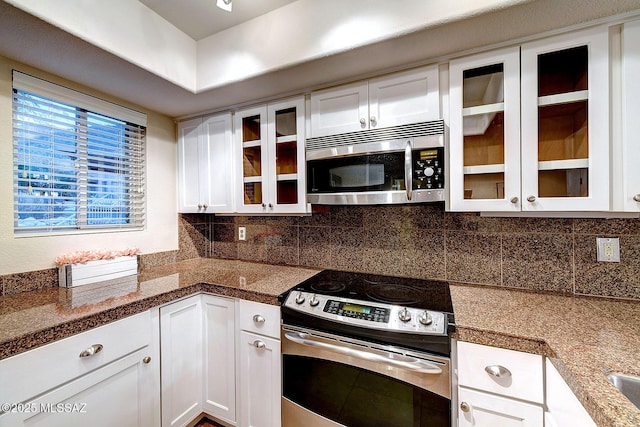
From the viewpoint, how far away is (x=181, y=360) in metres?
1.55

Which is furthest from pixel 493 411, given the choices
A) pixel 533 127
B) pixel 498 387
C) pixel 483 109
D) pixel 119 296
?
pixel 119 296

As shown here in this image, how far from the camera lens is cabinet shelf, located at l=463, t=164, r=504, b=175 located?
4.21 feet

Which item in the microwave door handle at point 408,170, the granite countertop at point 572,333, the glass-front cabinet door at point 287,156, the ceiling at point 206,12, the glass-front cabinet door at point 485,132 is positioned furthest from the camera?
the glass-front cabinet door at point 287,156

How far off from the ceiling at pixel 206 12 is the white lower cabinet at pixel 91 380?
5.40ft

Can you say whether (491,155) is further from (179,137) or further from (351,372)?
(179,137)

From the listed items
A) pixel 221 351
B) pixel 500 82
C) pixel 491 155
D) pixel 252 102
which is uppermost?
pixel 252 102

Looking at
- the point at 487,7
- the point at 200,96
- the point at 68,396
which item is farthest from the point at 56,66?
the point at 487,7

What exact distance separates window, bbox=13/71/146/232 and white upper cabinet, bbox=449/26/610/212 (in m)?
2.17

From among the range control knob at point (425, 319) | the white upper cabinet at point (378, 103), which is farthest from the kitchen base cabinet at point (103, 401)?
the white upper cabinet at point (378, 103)

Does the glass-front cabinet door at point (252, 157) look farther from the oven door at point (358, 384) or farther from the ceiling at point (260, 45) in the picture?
the oven door at point (358, 384)

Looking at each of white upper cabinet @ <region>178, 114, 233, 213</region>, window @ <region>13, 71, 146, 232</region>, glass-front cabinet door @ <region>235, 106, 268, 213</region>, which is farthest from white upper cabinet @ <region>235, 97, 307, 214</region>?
window @ <region>13, 71, 146, 232</region>

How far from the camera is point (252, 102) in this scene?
1.92 m

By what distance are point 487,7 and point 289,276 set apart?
1667 mm

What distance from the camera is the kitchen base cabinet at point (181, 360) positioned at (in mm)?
1470
